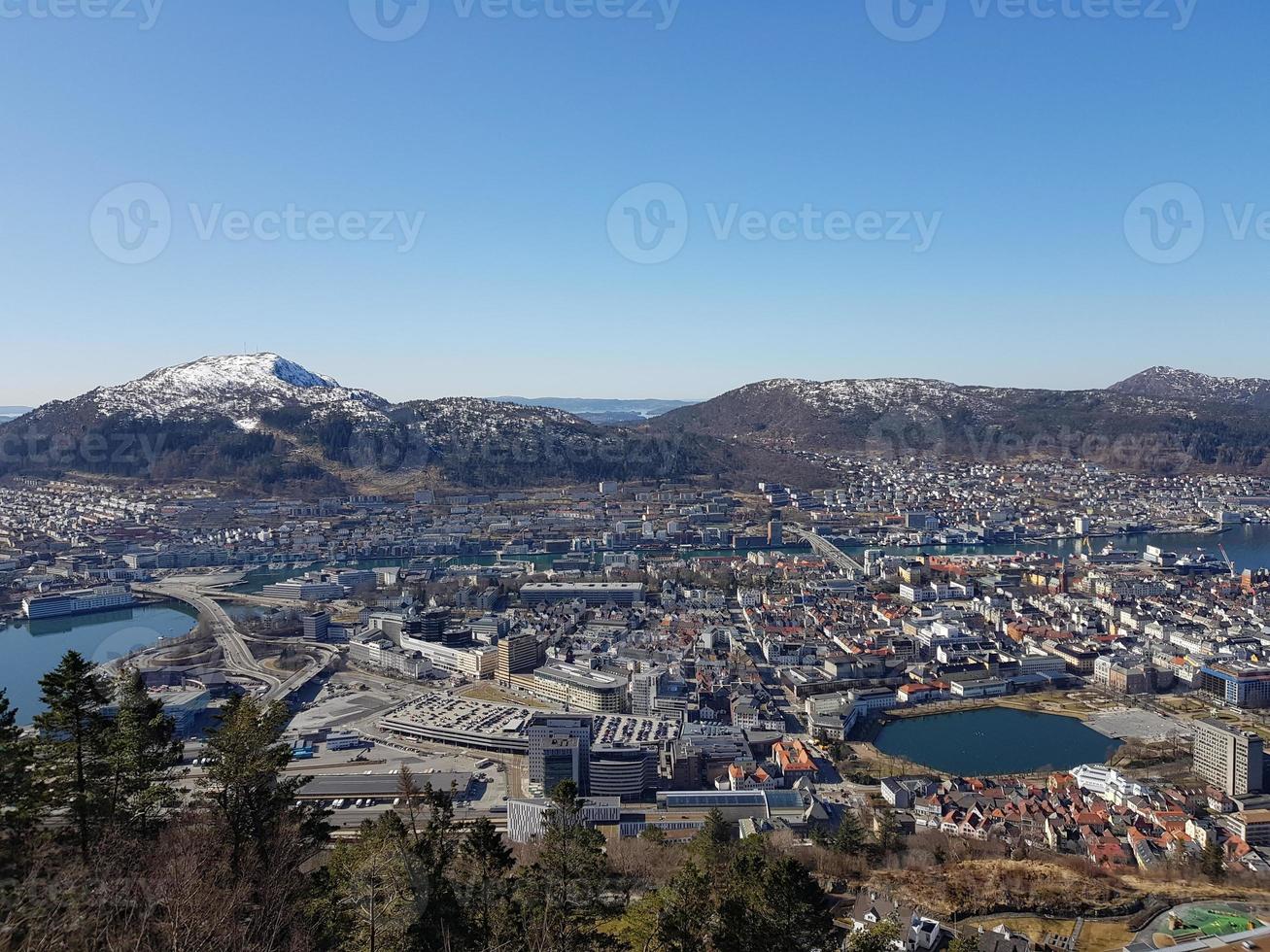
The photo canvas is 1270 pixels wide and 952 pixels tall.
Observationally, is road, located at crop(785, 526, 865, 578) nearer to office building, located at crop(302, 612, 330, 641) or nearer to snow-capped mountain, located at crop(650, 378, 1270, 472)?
office building, located at crop(302, 612, 330, 641)

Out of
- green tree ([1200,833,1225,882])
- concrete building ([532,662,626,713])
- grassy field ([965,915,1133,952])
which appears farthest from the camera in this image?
concrete building ([532,662,626,713])

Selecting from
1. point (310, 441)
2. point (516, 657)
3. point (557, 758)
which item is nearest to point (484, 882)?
point (557, 758)

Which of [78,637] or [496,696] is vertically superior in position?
[78,637]

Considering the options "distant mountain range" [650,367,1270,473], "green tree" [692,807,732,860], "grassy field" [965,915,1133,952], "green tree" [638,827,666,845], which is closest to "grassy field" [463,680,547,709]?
"green tree" [638,827,666,845]

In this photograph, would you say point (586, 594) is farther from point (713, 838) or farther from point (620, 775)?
point (713, 838)

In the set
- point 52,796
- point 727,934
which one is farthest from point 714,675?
point 52,796

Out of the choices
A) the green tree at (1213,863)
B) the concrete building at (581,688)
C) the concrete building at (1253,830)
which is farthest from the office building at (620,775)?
the concrete building at (1253,830)

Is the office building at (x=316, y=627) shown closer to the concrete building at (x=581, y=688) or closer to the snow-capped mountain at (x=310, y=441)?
the concrete building at (x=581, y=688)

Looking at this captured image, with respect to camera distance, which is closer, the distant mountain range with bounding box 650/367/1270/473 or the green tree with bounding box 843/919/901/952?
the green tree with bounding box 843/919/901/952
